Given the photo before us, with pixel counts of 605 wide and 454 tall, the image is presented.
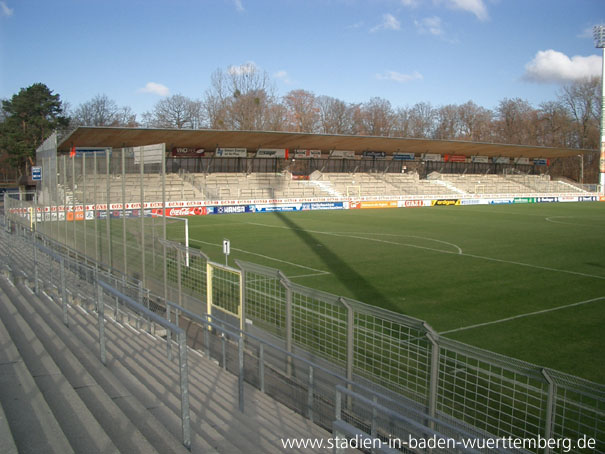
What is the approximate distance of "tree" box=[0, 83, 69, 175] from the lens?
52.2m

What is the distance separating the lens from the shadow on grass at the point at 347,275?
12180 mm

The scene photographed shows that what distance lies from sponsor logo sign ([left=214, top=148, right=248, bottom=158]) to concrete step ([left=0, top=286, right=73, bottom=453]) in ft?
137

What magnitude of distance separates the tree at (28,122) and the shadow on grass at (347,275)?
1634 inches

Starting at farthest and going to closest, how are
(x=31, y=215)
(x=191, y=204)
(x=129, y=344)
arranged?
1. (x=191, y=204)
2. (x=31, y=215)
3. (x=129, y=344)

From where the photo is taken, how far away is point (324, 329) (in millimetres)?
9391

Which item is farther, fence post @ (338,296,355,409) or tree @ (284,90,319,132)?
tree @ (284,90,319,132)

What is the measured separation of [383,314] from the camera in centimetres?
506

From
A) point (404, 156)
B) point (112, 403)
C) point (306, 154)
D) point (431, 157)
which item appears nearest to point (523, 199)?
point (431, 157)

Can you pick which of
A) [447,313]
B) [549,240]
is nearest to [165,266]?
[447,313]

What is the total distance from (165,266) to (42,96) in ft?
176

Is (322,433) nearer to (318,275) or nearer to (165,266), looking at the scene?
(165,266)

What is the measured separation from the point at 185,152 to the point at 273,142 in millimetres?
7795

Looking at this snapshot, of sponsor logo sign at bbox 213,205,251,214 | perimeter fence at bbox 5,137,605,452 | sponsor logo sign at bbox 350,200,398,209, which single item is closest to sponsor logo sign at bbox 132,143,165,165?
perimeter fence at bbox 5,137,605,452

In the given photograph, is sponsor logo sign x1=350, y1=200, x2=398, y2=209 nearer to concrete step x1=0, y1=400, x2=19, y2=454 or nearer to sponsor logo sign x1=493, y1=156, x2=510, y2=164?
sponsor logo sign x1=493, y1=156, x2=510, y2=164
